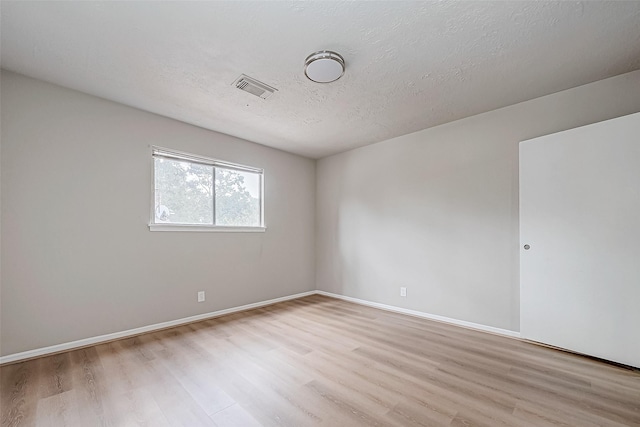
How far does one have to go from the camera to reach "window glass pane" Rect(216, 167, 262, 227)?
380cm

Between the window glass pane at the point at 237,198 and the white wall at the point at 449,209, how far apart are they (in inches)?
55.5

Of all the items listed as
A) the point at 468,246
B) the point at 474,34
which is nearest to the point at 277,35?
the point at 474,34

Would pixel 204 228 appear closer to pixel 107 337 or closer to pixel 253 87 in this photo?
pixel 107 337

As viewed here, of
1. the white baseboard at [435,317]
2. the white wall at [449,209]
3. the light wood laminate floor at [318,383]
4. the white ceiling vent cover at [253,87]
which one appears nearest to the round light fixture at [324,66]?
the white ceiling vent cover at [253,87]

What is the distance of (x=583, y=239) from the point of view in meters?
2.40

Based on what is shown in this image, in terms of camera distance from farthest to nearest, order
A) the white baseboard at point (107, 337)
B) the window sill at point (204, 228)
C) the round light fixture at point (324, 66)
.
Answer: the window sill at point (204, 228) < the white baseboard at point (107, 337) < the round light fixture at point (324, 66)

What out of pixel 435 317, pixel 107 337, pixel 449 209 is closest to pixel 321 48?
pixel 449 209

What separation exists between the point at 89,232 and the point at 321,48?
2.82 meters

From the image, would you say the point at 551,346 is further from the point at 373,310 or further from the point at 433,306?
the point at 373,310

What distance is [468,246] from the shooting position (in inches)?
127

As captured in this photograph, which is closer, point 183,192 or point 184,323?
point 184,323

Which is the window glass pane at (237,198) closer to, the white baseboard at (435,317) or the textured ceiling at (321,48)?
the textured ceiling at (321,48)

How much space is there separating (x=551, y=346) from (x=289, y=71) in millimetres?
3536

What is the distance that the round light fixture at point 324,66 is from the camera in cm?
210
